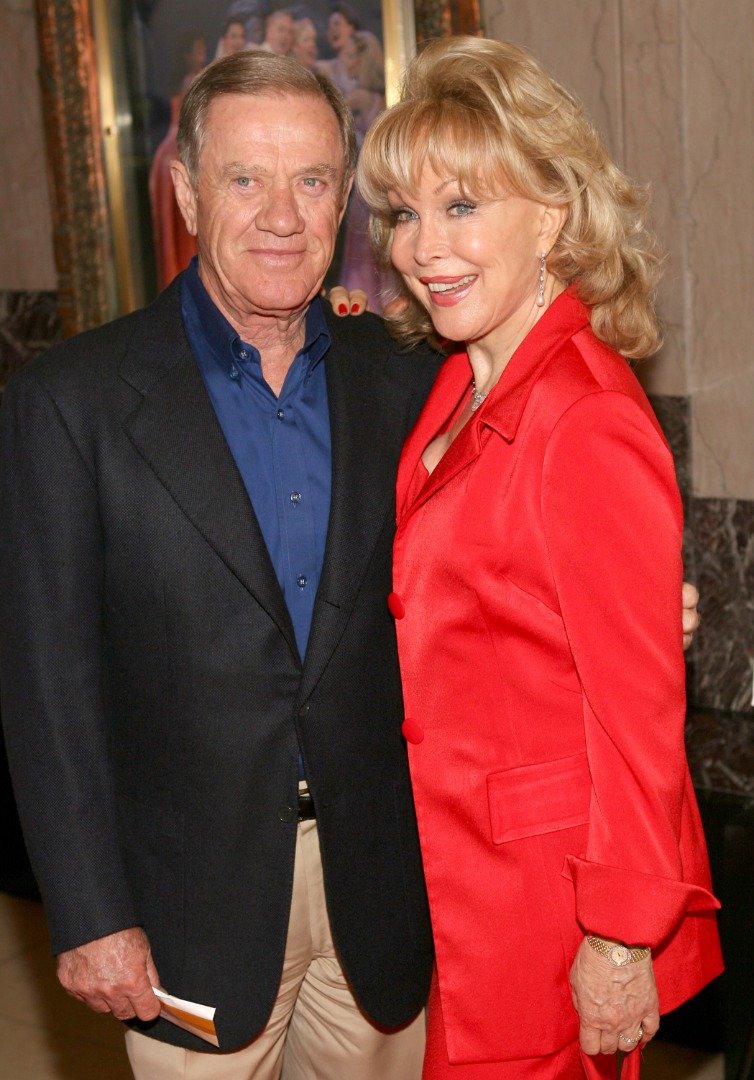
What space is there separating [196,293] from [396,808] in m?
0.92

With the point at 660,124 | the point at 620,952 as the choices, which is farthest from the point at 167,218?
the point at 620,952

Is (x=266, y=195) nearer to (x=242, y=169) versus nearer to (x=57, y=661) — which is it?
(x=242, y=169)

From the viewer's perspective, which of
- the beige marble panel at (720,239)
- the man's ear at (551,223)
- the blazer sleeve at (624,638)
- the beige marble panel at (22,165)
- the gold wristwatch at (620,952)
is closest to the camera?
the blazer sleeve at (624,638)

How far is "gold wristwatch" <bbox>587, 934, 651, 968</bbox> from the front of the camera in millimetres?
1860

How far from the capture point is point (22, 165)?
4836 millimetres

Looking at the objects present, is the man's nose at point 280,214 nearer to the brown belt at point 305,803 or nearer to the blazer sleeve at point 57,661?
the blazer sleeve at point 57,661

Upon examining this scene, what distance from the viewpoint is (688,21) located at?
322 centimetres

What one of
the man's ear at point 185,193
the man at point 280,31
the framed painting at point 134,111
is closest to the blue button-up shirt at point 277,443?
the man's ear at point 185,193

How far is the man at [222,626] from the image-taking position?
81.0 inches

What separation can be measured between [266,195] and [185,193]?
0.18m

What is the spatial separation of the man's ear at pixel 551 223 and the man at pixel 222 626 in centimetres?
40

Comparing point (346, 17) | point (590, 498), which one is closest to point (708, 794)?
point (590, 498)

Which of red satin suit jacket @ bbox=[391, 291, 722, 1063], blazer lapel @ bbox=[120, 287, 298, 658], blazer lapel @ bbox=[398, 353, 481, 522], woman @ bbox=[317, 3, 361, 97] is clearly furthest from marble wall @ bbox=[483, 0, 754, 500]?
blazer lapel @ bbox=[120, 287, 298, 658]

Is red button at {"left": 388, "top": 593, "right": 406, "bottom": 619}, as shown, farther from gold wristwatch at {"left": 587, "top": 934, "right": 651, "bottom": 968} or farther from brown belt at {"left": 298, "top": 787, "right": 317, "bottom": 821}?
gold wristwatch at {"left": 587, "top": 934, "right": 651, "bottom": 968}
